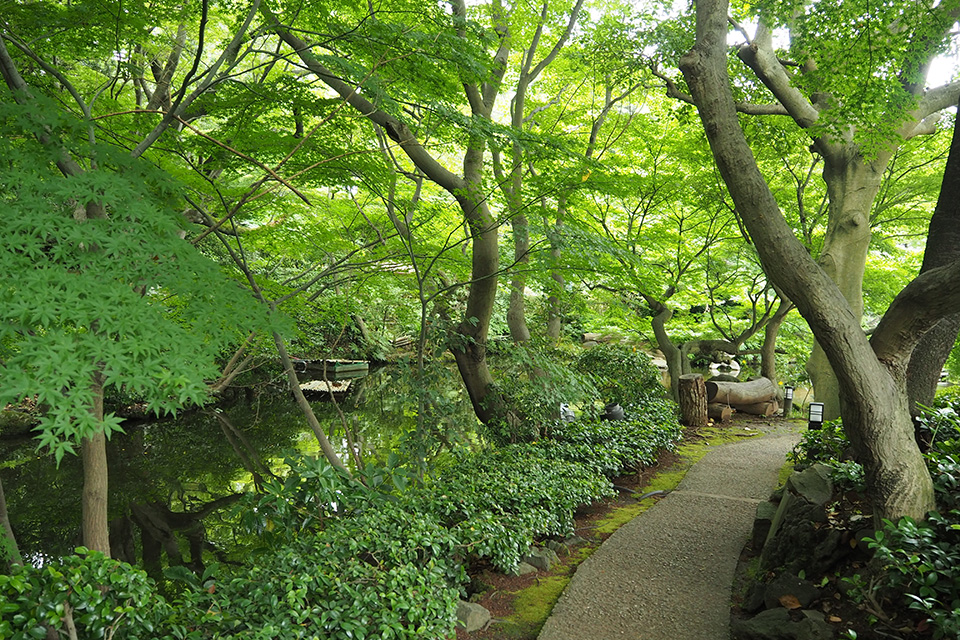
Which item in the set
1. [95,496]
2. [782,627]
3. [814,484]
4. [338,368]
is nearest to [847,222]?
[814,484]

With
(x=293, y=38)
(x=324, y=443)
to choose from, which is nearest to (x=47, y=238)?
(x=324, y=443)

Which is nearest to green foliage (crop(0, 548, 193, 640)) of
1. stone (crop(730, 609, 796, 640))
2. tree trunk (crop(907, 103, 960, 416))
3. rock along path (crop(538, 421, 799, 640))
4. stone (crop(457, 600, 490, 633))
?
stone (crop(457, 600, 490, 633))

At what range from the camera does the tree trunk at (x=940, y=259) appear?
375cm

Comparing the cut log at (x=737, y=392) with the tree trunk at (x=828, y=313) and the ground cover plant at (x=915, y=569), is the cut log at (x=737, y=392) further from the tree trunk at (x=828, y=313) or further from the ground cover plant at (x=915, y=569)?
the tree trunk at (x=828, y=313)

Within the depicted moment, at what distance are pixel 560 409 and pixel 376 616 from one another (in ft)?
14.8

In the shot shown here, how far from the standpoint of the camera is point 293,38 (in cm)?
475

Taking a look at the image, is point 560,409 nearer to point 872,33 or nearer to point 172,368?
point 872,33

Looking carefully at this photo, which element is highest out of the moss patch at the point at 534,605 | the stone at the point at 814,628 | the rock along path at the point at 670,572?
the stone at the point at 814,628

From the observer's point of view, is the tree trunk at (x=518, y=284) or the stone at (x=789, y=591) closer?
the stone at (x=789, y=591)

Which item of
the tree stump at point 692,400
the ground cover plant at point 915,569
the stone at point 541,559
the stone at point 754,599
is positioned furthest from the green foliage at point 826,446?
the tree stump at point 692,400

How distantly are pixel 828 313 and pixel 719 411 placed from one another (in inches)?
294

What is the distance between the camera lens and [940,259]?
3768mm

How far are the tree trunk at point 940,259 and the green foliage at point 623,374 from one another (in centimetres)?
515

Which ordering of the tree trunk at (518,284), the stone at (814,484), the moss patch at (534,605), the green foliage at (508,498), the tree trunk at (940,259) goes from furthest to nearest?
the tree trunk at (518,284) < the green foliage at (508,498) < the stone at (814,484) < the tree trunk at (940,259) < the moss patch at (534,605)
